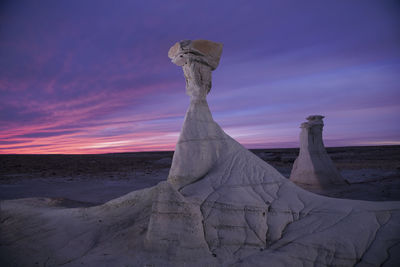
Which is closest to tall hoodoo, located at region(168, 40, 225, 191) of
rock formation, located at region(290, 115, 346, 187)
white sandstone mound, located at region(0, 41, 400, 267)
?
white sandstone mound, located at region(0, 41, 400, 267)

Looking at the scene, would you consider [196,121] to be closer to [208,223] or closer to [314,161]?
[208,223]

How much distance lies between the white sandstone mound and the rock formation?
10.2 metres

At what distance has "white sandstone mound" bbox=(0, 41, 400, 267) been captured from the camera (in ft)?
11.4

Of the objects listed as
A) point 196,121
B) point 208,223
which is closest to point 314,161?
point 196,121

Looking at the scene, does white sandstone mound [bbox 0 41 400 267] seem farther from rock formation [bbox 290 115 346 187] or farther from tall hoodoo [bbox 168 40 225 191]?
rock formation [bbox 290 115 346 187]

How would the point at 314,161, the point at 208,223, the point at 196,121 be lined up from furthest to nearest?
the point at 314,161 → the point at 196,121 → the point at 208,223

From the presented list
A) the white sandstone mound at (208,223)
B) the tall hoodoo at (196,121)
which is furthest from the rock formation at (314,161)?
the tall hoodoo at (196,121)

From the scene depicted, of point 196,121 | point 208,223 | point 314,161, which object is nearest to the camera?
point 208,223

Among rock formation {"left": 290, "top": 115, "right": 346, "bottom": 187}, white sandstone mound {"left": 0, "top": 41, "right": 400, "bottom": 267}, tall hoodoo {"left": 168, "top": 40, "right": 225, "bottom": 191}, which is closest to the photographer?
white sandstone mound {"left": 0, "top": 41, "right": 400, "bottom": 267}

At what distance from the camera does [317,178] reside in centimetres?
1375

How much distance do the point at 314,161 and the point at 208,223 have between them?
12174 millimetres

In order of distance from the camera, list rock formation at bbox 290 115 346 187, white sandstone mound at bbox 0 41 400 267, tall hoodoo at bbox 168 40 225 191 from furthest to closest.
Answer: rock formation at bbox 290 115 346 187 → tall hoodoo at bbox 168 40 225 191 → white sandstone mound at bbox 0 41 400 267

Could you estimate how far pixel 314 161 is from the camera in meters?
14.1

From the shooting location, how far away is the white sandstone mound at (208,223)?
11.4 feet
